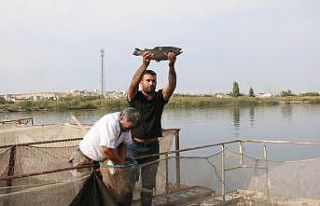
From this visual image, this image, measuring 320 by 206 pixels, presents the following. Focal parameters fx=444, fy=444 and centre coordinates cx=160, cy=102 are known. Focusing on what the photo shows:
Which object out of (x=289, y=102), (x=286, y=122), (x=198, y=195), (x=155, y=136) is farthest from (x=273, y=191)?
(x=289, y=102)

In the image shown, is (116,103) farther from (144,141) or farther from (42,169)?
(144,141)

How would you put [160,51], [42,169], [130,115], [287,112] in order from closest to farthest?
1. [130,115]
2. [160,51]
3. [42,169]
4. [287,112]

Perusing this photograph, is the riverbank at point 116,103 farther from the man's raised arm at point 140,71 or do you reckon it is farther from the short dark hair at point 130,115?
the short dark hair at point 130,115

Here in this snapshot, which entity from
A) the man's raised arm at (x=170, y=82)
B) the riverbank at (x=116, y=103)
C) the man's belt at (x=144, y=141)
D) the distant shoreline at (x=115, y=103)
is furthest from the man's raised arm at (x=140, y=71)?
the riverbank at (x=116, y=103)

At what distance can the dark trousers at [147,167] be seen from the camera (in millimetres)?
5790

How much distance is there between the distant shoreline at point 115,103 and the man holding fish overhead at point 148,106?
32009mm

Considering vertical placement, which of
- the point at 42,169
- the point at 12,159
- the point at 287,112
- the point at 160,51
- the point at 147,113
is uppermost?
the point at 160,51

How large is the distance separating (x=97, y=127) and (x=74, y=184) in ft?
2.22

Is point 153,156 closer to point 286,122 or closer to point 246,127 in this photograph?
point 246,127

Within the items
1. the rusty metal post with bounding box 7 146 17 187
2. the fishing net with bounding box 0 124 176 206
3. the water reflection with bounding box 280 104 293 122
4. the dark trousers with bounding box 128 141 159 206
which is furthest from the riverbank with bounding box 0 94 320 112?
the dark trousers with bounding box 128 141 159 206

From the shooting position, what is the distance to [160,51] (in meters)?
5.89

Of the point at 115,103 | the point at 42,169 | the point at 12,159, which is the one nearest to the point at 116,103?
the point at 115,103

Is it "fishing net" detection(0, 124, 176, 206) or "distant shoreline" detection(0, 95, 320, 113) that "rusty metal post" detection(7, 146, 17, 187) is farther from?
"distant shoreline" detection(0, 95, 320, 113)

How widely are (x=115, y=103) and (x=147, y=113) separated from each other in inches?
1569
